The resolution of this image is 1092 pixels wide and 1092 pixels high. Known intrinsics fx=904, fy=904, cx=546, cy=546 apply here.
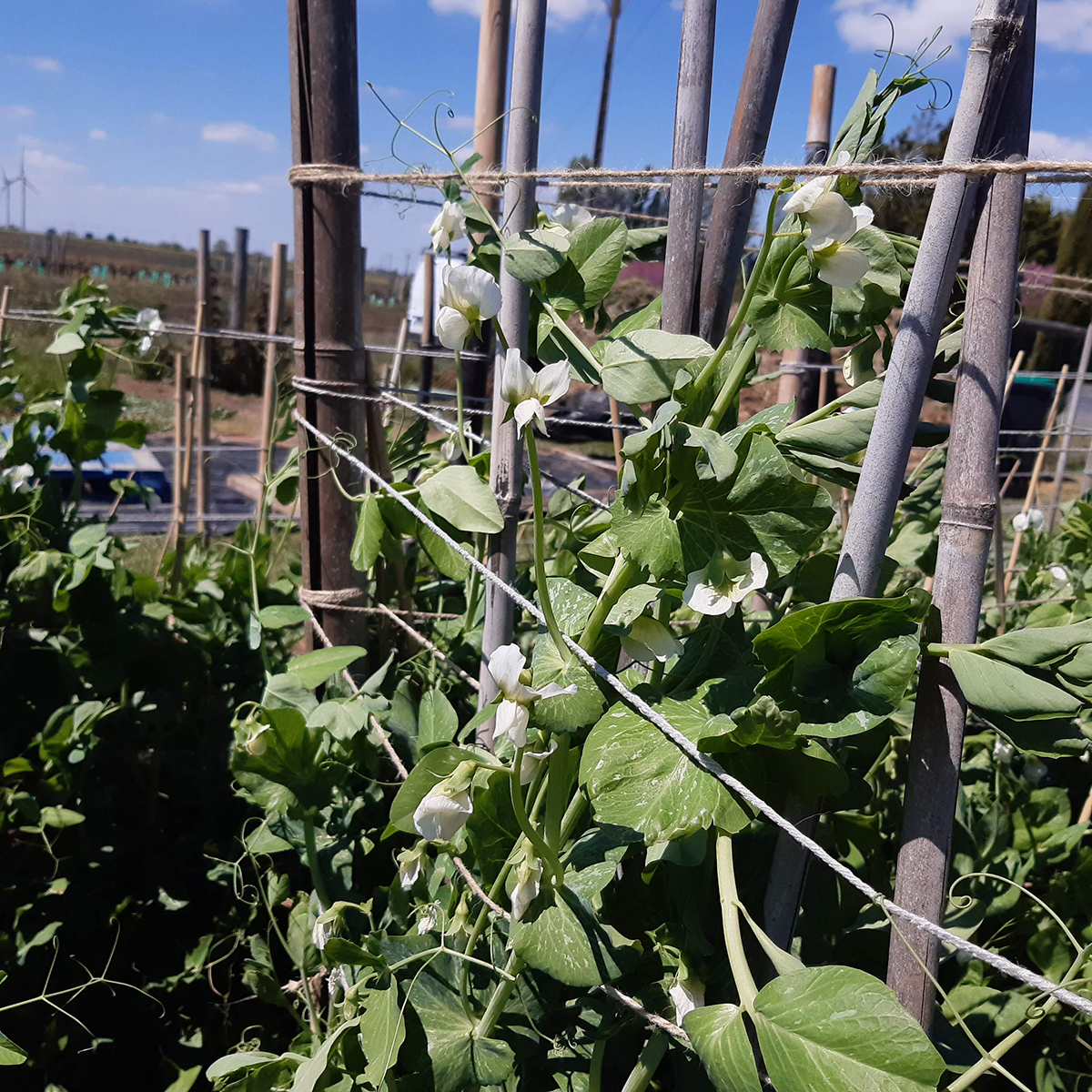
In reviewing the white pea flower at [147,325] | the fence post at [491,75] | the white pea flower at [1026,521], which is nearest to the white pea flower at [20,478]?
the white pea flower at [147,325]

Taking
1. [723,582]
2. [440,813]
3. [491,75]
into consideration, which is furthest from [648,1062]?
[491,75]

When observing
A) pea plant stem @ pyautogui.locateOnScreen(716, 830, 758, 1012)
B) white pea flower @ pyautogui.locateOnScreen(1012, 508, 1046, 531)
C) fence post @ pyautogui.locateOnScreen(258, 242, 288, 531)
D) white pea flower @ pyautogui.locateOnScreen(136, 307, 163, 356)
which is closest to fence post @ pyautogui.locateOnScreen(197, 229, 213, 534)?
fence post @ pyautogui.locateOnScreen(258, 242, 288, 531)

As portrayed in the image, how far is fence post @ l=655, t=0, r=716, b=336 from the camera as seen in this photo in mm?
837

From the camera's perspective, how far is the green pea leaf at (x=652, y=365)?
26.7 inches

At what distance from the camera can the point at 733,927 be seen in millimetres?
604

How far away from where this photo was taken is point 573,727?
2.19ft

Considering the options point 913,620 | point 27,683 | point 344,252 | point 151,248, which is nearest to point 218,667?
point 27,683

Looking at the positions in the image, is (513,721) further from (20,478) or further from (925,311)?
(20,478)

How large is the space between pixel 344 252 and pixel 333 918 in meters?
0.84

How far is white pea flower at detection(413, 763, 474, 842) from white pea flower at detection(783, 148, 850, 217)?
17.0 inches

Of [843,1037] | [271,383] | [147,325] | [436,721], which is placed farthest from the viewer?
[271,383]

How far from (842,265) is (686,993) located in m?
0.53

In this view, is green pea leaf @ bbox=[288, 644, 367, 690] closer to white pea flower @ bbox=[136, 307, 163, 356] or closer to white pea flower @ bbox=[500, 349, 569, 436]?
white pea flower @ bbox=[500, 349, 569, 436]

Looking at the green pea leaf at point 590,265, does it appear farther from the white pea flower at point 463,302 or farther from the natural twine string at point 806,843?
the natural twine string at point 806,843
